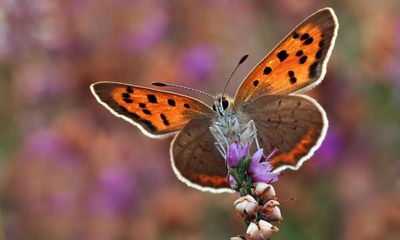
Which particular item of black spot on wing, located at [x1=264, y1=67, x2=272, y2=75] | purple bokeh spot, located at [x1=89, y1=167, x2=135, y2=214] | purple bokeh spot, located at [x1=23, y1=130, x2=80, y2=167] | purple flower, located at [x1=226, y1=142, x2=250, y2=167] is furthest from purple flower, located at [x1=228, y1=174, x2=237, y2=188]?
purple bokeh spot, located at [x1=23, y1=130, x2=80, y2=167]

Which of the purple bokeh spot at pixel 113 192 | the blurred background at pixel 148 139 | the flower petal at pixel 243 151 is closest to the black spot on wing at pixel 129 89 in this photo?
the flower petal at pixel 243 151

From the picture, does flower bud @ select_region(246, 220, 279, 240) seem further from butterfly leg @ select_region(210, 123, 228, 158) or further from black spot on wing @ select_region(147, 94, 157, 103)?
black spot on wing @ select_region(147, 94, 157, 103)

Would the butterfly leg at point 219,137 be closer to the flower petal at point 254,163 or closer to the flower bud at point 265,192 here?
the flower petal at point 254,163

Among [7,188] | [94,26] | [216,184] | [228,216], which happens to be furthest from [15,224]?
[216,184]

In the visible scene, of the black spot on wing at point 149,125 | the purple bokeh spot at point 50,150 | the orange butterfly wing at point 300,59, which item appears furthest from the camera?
the purple bokeh spot at point 50,150

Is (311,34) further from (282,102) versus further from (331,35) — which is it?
(282,102)

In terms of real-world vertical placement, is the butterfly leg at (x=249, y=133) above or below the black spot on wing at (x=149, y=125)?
above
